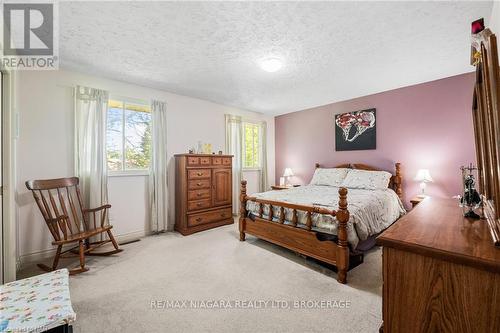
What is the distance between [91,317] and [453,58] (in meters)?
4.54

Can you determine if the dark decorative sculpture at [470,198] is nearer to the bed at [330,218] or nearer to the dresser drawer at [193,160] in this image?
the bed at [330,218]

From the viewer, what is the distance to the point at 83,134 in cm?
288

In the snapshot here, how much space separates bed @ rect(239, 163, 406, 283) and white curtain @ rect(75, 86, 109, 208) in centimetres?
203

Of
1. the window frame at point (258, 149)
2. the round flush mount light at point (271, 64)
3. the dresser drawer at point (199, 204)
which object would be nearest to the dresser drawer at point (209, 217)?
the dresser drawer at point (199, 204)

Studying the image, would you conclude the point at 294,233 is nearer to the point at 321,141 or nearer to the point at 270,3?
the point at 270,3

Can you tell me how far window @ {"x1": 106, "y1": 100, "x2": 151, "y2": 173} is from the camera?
10.6 feet

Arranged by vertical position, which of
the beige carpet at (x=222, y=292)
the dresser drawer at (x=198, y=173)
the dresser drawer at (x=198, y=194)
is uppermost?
the dresser drawer at (x=198, y=173)

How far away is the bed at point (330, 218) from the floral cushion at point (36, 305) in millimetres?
2016

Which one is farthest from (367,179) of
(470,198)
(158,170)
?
(158,170)

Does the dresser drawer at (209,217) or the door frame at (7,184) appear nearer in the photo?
the door frame at (7,184)

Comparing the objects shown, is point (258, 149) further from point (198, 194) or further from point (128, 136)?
point (128, 136)

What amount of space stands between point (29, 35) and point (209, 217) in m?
3.11

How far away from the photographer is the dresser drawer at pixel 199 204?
3539mm

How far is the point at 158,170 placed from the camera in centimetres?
354
